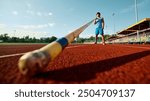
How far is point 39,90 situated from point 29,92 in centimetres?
10

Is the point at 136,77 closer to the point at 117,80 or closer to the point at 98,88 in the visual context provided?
the point at 117,80

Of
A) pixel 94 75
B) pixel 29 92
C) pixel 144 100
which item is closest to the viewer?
pixel 144 100

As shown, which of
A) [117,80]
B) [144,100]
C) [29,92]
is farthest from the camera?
[117,80]

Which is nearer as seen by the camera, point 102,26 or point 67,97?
point 67,97

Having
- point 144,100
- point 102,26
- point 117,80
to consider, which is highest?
point 102,26

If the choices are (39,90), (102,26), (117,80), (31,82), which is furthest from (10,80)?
(102,26)

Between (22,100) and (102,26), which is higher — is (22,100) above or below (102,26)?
below

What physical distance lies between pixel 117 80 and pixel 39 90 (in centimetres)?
73

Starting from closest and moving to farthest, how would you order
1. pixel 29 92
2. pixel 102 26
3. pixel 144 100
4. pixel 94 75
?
1. pixel 144 100
2. pixel 29 92
3. pixel 94 75
4. pixel 102 26

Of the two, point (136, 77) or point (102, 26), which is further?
point (102, 26)

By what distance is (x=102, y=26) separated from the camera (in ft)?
26.4

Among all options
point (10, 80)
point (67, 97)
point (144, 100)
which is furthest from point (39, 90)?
point (144, 100)

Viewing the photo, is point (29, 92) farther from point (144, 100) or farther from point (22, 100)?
point (144, 100)

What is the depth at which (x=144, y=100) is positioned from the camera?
3.81 ft
